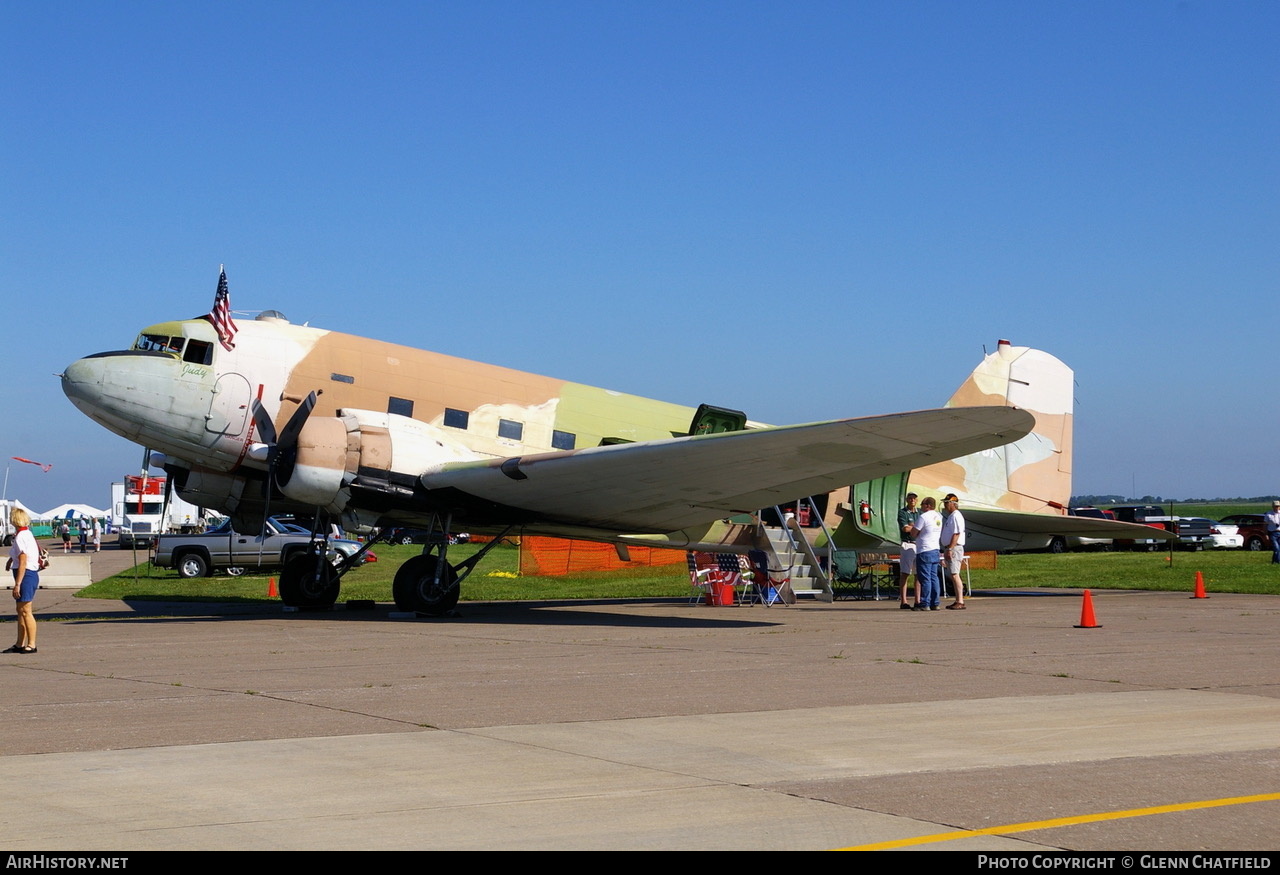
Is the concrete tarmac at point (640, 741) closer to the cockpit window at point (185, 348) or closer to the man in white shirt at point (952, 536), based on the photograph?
the cockpit window at point (185, 348)

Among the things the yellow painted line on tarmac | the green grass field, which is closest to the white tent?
the green grass field

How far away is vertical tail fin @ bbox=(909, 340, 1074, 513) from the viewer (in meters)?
25.1

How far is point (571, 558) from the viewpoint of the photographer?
3441 cm

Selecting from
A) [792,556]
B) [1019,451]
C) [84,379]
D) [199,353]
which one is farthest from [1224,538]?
[84,379]

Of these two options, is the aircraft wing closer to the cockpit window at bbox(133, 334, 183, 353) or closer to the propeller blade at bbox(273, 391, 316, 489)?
the propeller blade at bbox(273, 391, 316, 489)

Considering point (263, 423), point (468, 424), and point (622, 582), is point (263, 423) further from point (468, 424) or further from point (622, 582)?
point (622, 582)

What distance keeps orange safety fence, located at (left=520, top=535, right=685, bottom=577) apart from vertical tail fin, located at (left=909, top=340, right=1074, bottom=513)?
10145 millimetres

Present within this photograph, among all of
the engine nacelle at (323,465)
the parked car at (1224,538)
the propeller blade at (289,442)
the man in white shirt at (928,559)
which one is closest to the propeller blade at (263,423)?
the propeller blade at (289,442)

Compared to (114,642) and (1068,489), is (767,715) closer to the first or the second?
(114,642)

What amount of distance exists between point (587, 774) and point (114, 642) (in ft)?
32.1

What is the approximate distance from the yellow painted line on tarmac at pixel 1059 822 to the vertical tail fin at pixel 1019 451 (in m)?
19.4

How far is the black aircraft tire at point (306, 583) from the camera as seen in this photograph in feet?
66.2

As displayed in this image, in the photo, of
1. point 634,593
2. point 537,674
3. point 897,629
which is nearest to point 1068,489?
point 634,593

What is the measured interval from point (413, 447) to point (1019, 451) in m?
13.3
